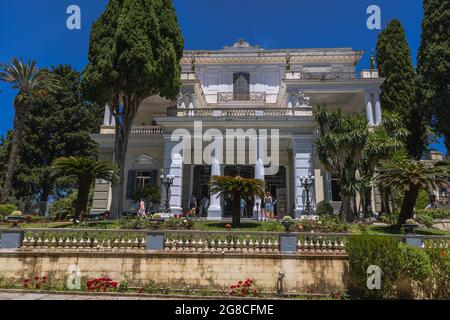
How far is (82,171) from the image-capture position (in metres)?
16.2

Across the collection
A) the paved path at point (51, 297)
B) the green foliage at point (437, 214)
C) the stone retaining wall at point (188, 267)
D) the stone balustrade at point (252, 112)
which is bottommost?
the paved path at point (51, 297)

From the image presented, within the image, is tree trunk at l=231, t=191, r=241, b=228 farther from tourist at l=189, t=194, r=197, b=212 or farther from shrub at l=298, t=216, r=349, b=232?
tourist at l=189, t=194, r=197, b=212

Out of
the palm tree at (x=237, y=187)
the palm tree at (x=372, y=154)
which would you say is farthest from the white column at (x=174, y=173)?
the palm tree at (x=372, y=154)

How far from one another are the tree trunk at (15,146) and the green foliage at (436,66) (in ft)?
96.6

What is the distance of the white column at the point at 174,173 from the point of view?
20047mm

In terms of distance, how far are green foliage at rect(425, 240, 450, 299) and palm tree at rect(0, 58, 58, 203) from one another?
25.8 meters

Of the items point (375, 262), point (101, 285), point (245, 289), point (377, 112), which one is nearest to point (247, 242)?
point (245, 289)

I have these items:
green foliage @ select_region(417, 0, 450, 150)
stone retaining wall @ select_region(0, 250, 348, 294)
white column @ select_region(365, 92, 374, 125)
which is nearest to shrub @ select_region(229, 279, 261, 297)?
stone retaining wall @ select_region(0, 250, 348, 294)

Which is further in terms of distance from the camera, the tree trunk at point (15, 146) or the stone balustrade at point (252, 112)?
the tree trunk at point (15, 146)

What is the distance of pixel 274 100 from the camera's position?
1135 inches

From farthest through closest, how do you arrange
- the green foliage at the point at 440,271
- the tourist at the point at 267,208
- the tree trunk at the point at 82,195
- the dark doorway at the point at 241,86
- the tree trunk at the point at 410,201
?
the dark doorway at the point at 241,86 < the tourist at the point at 267,208 < the tree trunk at the point at 82,195 < the tree trunk at the point at 410,201 < the green foliage at the point at 440,271

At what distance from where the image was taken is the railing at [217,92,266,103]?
93.8 feet

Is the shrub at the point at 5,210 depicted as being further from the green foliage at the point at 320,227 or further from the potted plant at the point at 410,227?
the potted plant at the point at 410,227

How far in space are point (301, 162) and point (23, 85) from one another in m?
22.1
